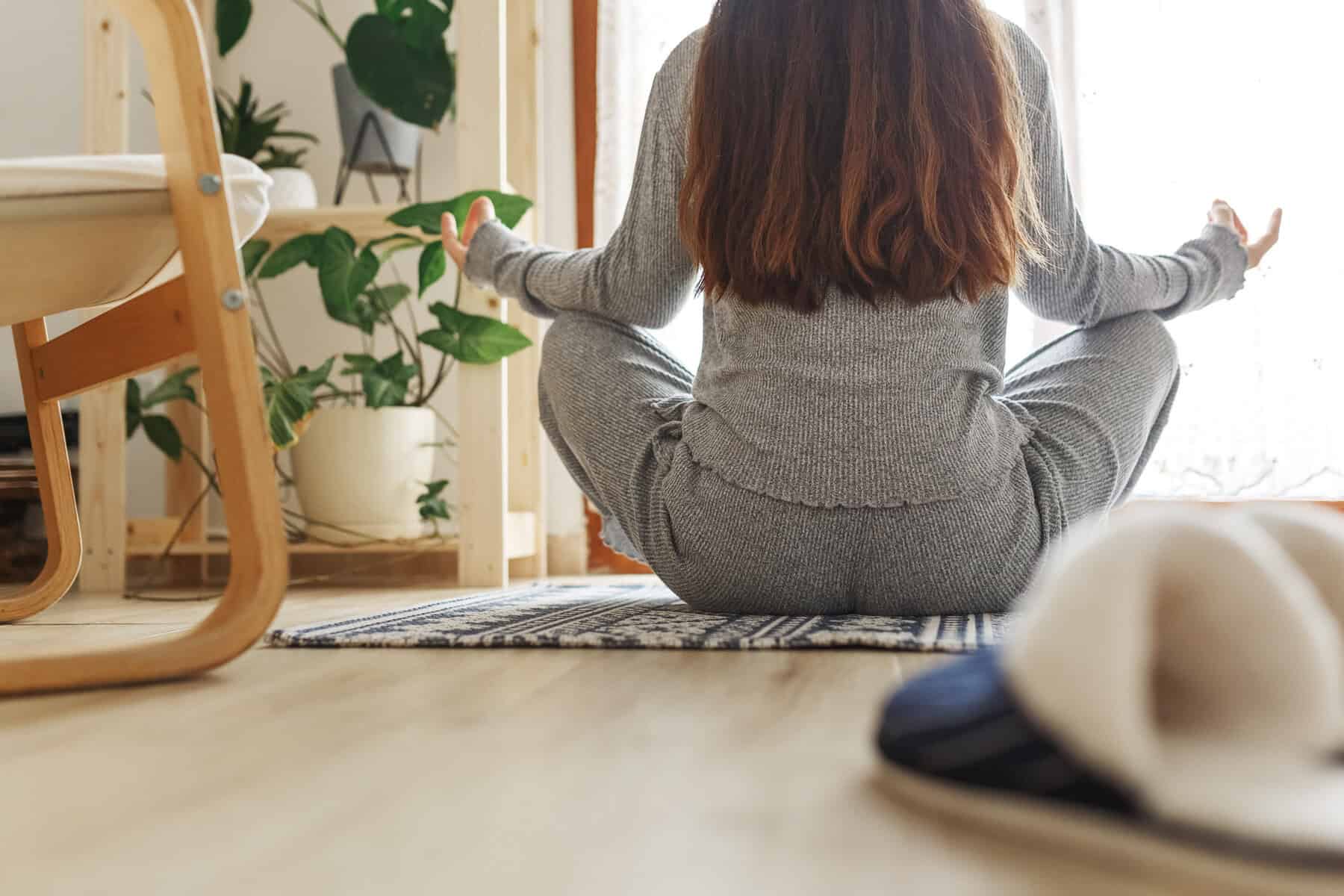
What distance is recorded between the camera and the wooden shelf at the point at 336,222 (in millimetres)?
1890

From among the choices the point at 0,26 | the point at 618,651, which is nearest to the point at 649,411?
the point at 618,651

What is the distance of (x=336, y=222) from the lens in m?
1.91

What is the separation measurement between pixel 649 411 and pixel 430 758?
62 cm

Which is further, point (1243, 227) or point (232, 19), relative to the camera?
point (232, 19)

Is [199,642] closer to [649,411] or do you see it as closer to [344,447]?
[649,411]

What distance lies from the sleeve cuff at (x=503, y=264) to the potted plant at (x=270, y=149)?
0.82 metres

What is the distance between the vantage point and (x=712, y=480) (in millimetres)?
1043

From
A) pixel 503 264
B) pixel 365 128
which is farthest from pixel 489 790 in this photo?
pixel 365 128

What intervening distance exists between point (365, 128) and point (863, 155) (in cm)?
140

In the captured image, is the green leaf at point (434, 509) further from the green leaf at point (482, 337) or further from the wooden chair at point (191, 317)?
the wooden chair at point (191, 317)

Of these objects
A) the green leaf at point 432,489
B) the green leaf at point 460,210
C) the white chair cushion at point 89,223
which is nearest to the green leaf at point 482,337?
the green leaf at point 460,210

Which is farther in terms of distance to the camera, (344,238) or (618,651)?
(344,238)

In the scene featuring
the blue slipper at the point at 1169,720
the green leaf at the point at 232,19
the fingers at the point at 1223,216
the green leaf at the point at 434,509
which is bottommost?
the green leaf at the point at 434,509

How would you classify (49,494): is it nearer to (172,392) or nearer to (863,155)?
(172,392)
